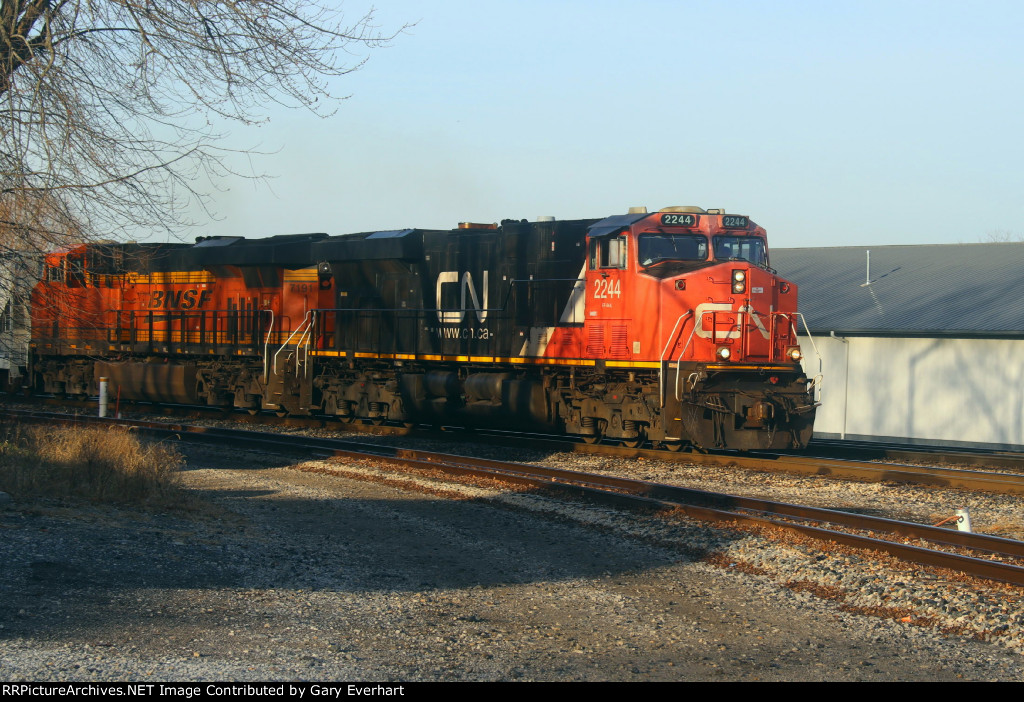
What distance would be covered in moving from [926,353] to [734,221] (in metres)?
9.45

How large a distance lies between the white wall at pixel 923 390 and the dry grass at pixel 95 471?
15.6 metres

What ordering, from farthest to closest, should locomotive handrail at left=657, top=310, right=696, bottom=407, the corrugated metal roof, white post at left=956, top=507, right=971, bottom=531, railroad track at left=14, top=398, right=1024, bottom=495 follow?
A: the corrugated metal roof, locomotive handrail at left=657, top=310, right=696, bottom=407, railroad track at left=14, top=398, right=1024, bottom=495, white post at left=956, top=507, right=971, bottom=531

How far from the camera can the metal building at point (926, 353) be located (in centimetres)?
2156

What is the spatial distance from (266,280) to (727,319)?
11.1m

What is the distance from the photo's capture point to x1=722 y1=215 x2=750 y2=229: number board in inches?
608

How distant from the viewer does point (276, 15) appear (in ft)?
32.8

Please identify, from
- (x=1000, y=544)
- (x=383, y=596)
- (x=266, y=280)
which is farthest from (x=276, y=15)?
(x=266, y=280)

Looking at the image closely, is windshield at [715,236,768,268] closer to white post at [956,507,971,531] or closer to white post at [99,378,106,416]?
white post at [956,507,971,531]

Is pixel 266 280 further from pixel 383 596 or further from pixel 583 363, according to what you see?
pixel 383 596

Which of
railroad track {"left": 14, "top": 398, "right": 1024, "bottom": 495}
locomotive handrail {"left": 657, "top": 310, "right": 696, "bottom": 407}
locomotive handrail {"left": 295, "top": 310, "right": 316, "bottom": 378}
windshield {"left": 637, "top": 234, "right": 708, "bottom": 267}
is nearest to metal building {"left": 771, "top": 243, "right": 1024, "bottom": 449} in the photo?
railroad track {"left": 14, "top": 398, "right": 1024, "bottom": 495}

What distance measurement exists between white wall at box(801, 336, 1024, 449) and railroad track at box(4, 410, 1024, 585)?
11.3 metres

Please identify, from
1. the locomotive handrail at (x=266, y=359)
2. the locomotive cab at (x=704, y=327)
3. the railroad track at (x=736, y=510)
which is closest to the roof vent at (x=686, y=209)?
the locomotive cab at (x=704, y=327)

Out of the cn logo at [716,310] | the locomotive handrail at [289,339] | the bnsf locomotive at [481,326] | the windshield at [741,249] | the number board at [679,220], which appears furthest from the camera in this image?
the locomotive handrail at [289,339]

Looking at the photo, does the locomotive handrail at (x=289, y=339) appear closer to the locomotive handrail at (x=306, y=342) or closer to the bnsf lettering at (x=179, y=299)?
the locomotive handrail at (x=306, y=342)
